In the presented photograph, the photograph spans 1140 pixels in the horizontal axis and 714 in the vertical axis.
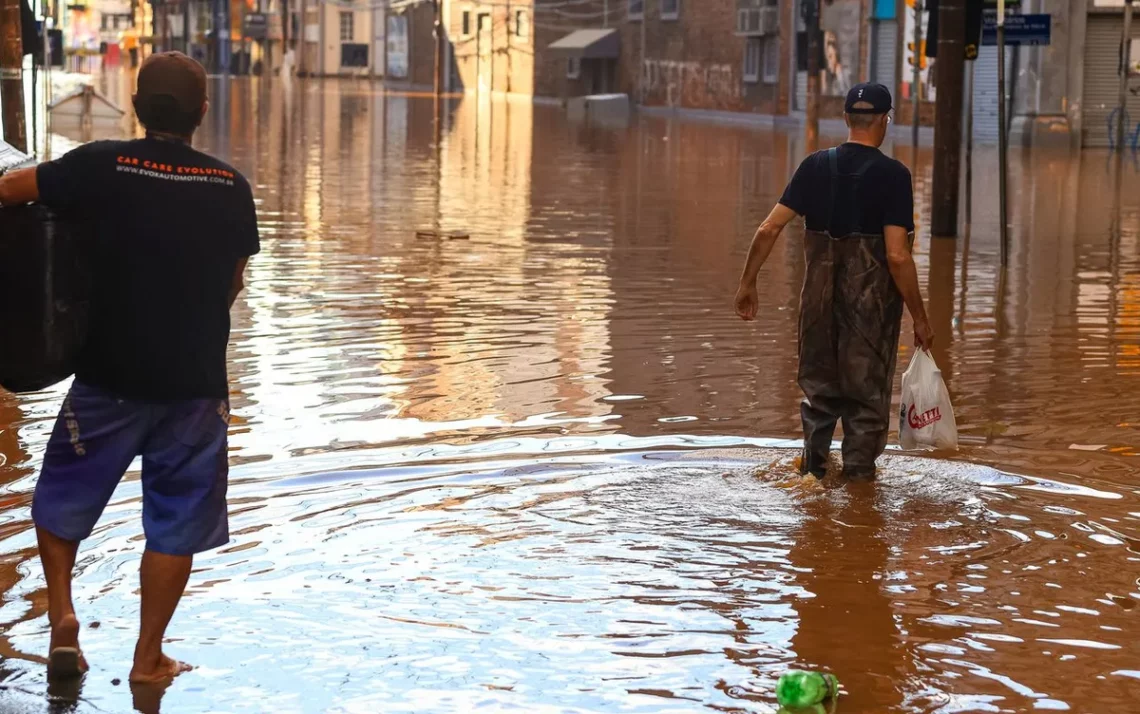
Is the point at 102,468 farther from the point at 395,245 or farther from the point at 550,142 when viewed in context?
the point at 550,142

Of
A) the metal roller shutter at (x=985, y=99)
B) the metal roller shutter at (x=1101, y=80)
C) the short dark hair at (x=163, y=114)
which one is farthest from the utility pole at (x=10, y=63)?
the metal roller shutter at (x=985, y=99)

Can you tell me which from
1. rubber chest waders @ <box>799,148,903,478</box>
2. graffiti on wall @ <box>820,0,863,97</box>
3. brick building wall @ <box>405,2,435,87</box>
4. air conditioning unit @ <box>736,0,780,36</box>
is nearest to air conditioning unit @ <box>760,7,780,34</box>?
air conditioning unit @ <box>736,0,780,36</box>

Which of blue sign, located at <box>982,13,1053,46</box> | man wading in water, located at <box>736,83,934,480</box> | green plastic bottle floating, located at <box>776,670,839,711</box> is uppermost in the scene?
blue sign, located at <box>982,13,1053,46</box>

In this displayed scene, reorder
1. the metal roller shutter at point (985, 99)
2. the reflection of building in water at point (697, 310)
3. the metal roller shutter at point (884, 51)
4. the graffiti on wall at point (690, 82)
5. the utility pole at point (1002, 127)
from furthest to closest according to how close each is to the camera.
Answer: the graffiti on wall at point (690, 82) < the metal roller shutter at point (884, 51) < the metal roller shutter at point (985, 99) < the utility pole at point (1002, 127) < the reflection of building in water at point (697, 310)

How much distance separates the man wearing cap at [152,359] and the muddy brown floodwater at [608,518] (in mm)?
370

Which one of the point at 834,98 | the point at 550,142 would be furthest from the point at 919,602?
the point at 834,98

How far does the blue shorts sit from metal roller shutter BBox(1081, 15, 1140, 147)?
35498 mm

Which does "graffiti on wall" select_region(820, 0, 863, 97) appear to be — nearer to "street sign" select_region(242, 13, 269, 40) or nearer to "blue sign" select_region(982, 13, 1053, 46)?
"blue sign" select_region(982, 13, 1053, 46)

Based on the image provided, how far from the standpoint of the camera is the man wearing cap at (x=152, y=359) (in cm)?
454

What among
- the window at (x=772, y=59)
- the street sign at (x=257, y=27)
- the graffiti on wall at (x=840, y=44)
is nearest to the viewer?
the graffiti on wall at (x=840, y=44)

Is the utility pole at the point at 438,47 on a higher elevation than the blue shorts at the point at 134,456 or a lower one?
higher

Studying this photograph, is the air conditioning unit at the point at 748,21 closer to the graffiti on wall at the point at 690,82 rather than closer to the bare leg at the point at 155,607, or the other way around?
the graffiti on wall at the point at 690,82

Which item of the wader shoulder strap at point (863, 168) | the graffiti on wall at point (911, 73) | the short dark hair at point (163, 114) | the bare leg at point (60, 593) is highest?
the graffiti on wall at point (911, 73)

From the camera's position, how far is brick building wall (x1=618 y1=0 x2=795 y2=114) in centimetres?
5438
